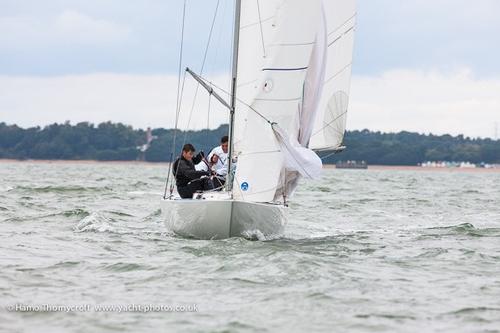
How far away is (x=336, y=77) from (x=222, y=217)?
4.50 m

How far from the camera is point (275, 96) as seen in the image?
1223cm

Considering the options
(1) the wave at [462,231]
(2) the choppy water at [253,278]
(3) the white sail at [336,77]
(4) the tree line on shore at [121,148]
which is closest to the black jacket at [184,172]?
(2) the choppy water at [253,278]

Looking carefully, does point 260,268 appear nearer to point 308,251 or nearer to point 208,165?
point 308,251

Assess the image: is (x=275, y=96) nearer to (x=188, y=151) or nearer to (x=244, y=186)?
(x=244, y=186)

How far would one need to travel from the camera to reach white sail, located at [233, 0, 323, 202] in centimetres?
1196

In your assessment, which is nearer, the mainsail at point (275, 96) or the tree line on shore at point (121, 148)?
the mainsail at point (275, 96)

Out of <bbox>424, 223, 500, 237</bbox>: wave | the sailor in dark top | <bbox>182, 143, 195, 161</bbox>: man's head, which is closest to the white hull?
the sailor in dark top

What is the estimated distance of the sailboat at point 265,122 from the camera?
1188 cm

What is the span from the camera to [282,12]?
12.5 metres

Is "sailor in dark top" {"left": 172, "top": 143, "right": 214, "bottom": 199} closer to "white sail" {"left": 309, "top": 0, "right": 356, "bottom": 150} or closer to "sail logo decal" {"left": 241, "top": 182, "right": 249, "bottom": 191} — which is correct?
"sail logo decal" {"left": 241, "top": 182, "right": 249, "bottom": 191}

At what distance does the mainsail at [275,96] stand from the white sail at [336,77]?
1.50 m

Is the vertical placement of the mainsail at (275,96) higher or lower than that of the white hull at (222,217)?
higher

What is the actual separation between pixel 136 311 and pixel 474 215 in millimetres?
13493

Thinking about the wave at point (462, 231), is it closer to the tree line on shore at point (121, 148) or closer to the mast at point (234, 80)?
the mast at point (234, 80)
